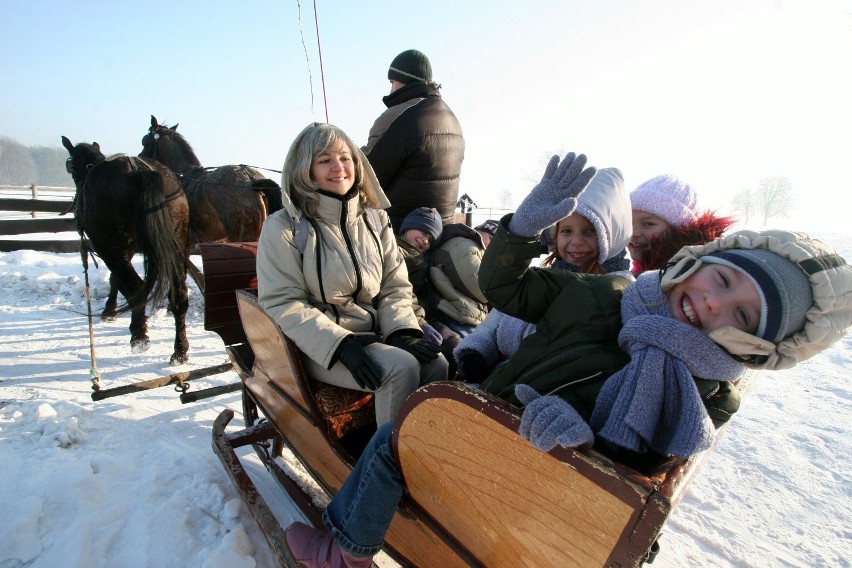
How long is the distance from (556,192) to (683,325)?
21.2 inches

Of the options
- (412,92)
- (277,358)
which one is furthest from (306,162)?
(412,92)

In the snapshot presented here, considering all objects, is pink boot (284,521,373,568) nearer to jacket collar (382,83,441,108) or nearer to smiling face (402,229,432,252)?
smiling face (402,229,432,252)

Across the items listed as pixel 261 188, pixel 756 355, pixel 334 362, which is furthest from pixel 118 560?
pixel 261 188

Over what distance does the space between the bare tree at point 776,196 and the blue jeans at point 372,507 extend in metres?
55.9

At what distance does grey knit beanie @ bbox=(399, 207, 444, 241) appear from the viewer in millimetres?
2781

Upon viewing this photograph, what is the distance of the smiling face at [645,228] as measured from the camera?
6.32 feet

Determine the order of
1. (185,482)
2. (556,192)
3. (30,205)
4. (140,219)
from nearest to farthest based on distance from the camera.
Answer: (556,192) → (185,482) → (140,219) → (30,205)

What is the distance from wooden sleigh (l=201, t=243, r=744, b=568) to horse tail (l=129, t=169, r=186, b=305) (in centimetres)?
259

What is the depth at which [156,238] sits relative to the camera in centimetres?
417

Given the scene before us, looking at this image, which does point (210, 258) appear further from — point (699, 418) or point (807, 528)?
point (807, 528)

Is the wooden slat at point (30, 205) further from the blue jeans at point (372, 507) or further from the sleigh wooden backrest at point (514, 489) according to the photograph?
the sleigh wooden backrest at point (514, 489)

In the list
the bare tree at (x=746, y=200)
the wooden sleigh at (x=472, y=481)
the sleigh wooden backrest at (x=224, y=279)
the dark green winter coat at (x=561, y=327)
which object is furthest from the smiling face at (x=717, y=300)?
the bare tree at (x=746, y=200)

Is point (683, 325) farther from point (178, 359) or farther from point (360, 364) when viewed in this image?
point (178, 359)

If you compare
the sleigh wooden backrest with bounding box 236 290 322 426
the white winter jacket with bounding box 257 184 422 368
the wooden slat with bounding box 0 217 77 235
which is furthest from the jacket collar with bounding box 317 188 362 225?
the wooden slat with bounding box 0 217 77 235
